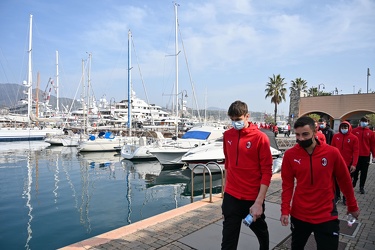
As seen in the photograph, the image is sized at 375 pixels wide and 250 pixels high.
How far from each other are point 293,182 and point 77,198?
9.55 m

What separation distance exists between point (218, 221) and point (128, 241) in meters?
1.86

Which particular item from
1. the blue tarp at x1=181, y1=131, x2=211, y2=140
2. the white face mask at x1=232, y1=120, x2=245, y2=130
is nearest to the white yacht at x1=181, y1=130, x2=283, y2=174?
the blue tarp at x1=181, y1=131, x2=211, y2=140

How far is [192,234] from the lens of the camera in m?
4.59

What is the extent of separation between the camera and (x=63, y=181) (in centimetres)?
1331

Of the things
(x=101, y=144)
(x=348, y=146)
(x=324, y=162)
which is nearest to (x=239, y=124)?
(x=324, y=162)

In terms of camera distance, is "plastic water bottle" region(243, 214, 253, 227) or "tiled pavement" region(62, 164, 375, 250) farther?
"tiled pavement" region(62, 164, 375, 250)

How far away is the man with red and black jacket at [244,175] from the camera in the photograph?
9.39ft

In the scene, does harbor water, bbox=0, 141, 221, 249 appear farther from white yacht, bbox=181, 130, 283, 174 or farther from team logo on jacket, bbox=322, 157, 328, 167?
team logo on jacket, bbox=322, 157, 328, 167

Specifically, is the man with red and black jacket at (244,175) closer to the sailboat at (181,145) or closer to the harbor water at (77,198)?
the harbor water at (77,198)

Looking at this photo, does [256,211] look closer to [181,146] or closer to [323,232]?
[323,232]

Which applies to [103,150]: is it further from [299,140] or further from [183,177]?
[299,140]

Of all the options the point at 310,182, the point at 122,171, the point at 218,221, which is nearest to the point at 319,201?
the point at 310,182

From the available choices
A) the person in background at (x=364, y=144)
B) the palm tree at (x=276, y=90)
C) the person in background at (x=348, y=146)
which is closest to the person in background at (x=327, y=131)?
the person in background at (x=364, y=144)

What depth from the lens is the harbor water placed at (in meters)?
6.89
